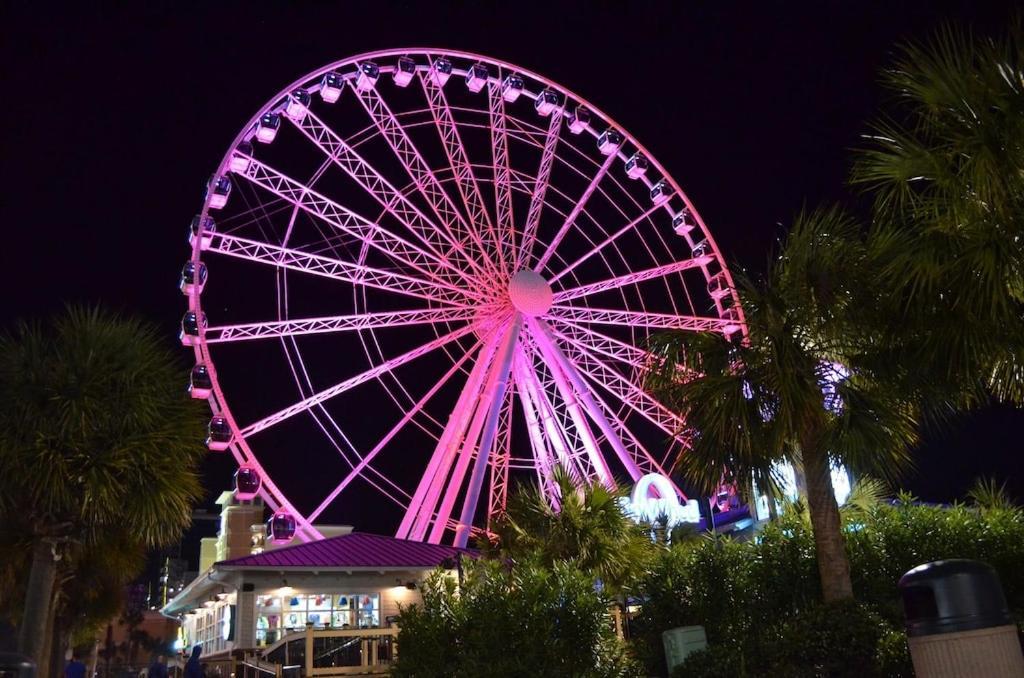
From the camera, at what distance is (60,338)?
15.1 meters

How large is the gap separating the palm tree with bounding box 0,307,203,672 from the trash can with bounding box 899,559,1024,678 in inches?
468

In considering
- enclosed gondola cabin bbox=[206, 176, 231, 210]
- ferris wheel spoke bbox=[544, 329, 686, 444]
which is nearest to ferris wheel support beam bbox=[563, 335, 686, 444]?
ferris wheel spoke bbox=[544, 329, 686, 444]

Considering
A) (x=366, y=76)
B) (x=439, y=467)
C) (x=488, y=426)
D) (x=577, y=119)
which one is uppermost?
(x=577, y=119)

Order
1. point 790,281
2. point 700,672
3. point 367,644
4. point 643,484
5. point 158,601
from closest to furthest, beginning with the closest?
point 700,672, point 790,281, point 367,644, point 643,484, point 158,601

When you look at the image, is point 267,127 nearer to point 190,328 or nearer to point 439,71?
point 439,71

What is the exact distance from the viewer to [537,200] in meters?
24.6

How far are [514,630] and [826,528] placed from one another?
11.7ft

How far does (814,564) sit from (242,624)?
1286cm

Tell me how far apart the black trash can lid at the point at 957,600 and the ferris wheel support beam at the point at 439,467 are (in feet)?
54.5

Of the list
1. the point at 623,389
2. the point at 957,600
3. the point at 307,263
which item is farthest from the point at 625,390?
the point at 957,600

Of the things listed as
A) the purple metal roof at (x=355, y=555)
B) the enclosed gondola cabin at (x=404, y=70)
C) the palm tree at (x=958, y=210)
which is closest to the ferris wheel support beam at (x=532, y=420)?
the purple metal roof at (x=355, y=555)

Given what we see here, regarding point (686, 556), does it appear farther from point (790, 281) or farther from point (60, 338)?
point (60, 338)

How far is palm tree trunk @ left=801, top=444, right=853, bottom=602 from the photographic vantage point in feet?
31.8

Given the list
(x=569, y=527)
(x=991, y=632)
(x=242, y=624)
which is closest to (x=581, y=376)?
(x=569, y=527)
